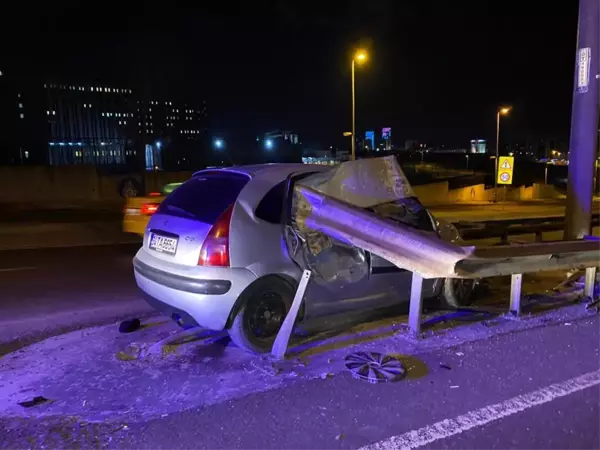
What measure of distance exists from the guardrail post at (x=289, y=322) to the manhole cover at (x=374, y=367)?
0.56m

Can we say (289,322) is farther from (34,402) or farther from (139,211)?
(139,211)

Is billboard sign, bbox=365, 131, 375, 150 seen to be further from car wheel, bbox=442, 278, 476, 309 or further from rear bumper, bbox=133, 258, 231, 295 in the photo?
rear bumper, bbox=133, 258, 231, 295

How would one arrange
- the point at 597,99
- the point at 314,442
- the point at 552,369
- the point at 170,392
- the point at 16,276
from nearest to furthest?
the point at 314,442, the point at 170,392, the point at 552,369, the point at 597,99, the point at 16,276

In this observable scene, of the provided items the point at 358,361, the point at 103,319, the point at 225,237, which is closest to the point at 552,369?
the point at 358,361

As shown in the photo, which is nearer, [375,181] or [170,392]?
[170,392]

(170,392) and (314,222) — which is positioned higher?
(314,222)

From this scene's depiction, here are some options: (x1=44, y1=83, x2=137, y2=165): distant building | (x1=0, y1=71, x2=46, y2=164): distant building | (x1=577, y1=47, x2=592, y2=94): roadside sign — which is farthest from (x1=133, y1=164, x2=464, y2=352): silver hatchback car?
(x1=0, y1=71, x2=46, y2=164): distant building

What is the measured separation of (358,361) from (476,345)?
1.29m

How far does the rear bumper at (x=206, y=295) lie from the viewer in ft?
14.5

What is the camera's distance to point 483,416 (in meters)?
3.62

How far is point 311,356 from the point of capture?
186 inches

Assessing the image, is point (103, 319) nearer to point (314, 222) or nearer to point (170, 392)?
point (170, 392)

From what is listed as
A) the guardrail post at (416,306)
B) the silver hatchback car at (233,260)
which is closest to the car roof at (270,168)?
the silver hatchback car at (233,260)

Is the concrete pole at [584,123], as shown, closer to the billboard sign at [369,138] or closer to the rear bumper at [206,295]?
the rear bumper at [206,295]
